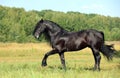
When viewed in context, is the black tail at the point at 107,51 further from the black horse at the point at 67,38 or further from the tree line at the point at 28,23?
the tree line at the point at 28,23

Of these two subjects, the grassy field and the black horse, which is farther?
the black horse

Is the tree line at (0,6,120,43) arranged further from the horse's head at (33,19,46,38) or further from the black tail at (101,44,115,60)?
the horse's head at (33,19,46,38)

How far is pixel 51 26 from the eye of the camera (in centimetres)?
1302

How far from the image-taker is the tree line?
73.8 meters

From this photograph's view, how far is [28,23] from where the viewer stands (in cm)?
8269

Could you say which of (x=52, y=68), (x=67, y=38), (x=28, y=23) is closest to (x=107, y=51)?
(x=67, y=38)

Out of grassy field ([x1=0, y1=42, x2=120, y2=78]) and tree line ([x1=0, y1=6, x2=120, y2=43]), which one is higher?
grassy field ([x1=0, y1=42, x2=120, y2=78])

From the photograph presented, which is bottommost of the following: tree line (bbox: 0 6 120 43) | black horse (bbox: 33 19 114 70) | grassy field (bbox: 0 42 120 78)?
tree line (bbox: 0 6 120 43)

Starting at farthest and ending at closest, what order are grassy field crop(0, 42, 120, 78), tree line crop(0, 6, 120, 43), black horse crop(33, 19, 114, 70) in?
tree line crop(0, 6, 120, 43)
black horse crop(33, 19, 114, 70)
grassy field crop(0, 42, 120, 78)

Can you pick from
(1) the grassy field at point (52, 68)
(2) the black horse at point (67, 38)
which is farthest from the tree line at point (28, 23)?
(2) the black horse at point (67, 38)

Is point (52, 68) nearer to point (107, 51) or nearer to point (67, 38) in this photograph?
point (67, 38)

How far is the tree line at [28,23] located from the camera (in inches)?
2906

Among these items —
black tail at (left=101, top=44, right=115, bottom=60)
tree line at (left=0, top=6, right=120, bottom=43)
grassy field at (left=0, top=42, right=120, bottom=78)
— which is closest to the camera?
grassy field at (left=0, top=42, right=120, bottom=78)

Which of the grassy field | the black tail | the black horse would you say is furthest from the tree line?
the black horse
